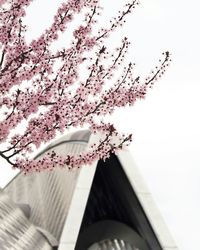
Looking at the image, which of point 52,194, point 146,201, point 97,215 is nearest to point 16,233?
point 146,201

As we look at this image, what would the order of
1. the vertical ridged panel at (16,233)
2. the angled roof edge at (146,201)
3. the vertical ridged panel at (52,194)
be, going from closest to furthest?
the vertical ridged panel at (16,233) → the angled roof edge at (146,201) → the vertical ridged panel at (52,194)

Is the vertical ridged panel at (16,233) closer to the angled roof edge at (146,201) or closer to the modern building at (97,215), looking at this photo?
the modern building at (97,215)

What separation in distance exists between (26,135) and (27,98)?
1.93 feet

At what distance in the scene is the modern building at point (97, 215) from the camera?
12.5 metres

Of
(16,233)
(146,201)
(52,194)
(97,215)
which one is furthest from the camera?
(52,194)

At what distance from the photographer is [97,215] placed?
53.1 ft

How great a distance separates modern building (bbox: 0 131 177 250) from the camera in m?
12.5

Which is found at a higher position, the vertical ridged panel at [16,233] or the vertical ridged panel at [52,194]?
the vertical ridged panel at [52,194]

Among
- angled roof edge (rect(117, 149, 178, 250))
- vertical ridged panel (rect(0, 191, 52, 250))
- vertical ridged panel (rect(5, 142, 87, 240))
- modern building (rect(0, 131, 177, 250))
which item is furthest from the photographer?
vertical ridged panel (rect(5, 142, 87, 240))

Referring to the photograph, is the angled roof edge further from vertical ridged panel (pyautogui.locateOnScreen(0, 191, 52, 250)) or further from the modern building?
vertical ridged panel (pyautogui.locateOnScreen(0, 191, 52, 250))

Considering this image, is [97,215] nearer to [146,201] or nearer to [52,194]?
[52,194]

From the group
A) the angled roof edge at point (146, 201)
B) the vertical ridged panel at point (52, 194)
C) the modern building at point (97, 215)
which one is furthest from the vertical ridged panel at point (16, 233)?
the angled roof edge at point (146, 201)

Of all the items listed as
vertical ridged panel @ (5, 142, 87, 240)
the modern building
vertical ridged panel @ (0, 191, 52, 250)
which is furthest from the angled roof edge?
vertical ridged panel @ (0, 191, 52, 250)

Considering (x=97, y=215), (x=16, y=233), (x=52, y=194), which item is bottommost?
(x=16, y=233)
